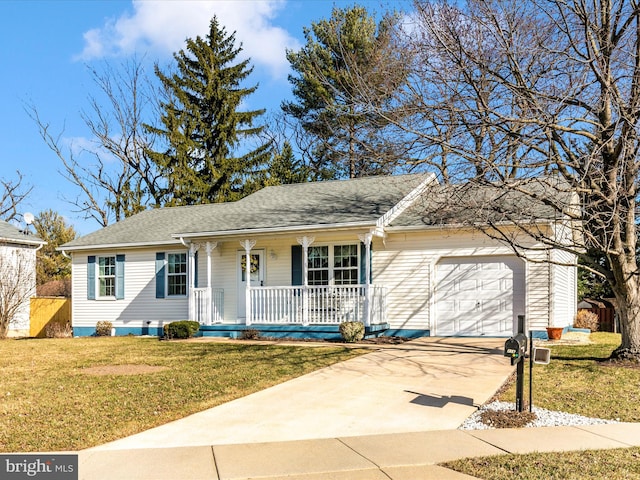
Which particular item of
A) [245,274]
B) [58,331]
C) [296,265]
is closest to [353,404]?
[296,265]

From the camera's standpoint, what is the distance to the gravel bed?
23.6ft

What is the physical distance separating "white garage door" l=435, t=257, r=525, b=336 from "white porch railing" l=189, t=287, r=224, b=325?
682 cm

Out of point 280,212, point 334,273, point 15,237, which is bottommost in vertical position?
point 334,273

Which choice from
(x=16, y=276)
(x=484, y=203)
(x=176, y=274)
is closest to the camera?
(x=484, y=203)

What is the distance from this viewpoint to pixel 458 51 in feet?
34.6

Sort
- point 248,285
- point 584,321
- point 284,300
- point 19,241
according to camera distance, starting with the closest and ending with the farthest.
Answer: point 284,300
point 248,285
point 584,321
point 19,241

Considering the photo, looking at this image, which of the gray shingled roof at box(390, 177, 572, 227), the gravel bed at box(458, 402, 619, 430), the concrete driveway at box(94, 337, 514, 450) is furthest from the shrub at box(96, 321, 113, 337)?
the gravel bed at box(458, 402, 619, 430)

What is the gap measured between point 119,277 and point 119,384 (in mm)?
11557

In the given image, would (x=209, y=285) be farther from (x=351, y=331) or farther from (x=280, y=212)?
(x=351, y=331)

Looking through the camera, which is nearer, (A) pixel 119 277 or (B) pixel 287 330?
(B) pixel 287 330

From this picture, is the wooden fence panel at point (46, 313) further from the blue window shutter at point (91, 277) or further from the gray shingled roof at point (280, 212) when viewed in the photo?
the gray shingled roof at point (280, 212)

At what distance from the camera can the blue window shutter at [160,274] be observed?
1994cm

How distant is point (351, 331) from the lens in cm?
1524

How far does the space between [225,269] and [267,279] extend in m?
1.58
